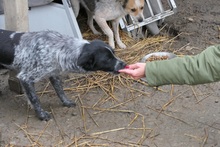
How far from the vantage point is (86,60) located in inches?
129

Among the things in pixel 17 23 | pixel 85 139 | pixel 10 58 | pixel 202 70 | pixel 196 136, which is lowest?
pixel 196 136

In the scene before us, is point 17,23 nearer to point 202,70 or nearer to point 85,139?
point 85,139

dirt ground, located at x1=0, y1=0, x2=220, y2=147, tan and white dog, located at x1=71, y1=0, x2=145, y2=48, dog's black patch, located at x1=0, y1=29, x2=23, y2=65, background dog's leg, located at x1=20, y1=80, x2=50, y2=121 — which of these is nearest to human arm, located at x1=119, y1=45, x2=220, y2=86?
dirt ground, located at x1=0, y1=0, x2=220, y2=147

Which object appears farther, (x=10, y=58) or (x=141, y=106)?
(x=141, y=106)

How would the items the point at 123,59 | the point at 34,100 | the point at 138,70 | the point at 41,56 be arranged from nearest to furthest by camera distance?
the point at 138,70 < the point at 41,56 < the point at 34,100 < the point at 123,59

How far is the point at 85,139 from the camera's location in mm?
3568

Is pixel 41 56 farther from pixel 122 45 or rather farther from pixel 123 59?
pixel 122 45

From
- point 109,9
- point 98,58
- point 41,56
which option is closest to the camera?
point 98,58

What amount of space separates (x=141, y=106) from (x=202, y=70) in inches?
51.9

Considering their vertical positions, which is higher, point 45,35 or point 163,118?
point 45,35

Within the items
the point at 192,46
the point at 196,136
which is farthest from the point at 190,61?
the point at 192,46

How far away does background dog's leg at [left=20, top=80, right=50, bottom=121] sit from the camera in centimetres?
368

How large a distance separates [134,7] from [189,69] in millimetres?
2535

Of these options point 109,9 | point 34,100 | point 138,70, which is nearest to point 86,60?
point 138,70
